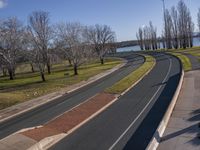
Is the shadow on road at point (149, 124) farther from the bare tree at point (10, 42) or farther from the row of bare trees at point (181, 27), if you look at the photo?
the row of bare trees at point (181, 27)

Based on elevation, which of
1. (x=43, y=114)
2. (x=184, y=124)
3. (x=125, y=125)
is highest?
(x=184, y=124)

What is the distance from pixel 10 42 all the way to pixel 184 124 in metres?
35.8

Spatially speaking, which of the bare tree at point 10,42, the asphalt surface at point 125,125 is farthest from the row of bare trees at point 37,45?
Answer: the asphalt surface at point 125,125

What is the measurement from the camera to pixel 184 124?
1462cm

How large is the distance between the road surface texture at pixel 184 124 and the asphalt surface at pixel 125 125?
867mm

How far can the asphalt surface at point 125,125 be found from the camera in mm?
12938

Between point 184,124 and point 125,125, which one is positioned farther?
point 125,125

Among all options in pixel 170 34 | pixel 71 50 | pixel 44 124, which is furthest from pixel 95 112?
pixel 170 34

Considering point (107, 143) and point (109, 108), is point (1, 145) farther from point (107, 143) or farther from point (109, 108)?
point (109, 108)

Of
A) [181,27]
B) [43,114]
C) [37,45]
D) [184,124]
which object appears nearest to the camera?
[184,124]

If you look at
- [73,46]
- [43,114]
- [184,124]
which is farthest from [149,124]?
[73,46]

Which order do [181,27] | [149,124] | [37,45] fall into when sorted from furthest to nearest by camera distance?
1. [181,27]
2. [37,45]
3. [149,124]

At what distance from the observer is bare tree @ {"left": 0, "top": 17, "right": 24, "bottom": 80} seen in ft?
138

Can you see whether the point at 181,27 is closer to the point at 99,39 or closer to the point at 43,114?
the point at 99,39
